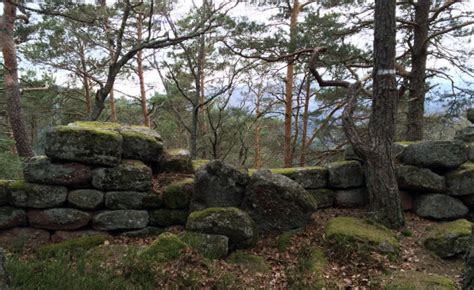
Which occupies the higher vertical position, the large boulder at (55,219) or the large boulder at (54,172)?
the large boulder at (54,172)

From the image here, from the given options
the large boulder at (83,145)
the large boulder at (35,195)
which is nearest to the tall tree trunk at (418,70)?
the large boulder at (83,145)

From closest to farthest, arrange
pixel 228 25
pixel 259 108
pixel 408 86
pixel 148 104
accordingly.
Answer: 1. pixel 408 86
2. pixel 228 25
3. pixel 148 104
4. pixel 259 108

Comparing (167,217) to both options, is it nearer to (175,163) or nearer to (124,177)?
(124,177)

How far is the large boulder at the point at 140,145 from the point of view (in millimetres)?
5605

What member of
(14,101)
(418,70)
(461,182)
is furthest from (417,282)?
(14,101)

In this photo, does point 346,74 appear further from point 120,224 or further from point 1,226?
point 1,226

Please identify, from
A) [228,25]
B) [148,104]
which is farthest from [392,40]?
[148,104]

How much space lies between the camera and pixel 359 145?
5.68 meters

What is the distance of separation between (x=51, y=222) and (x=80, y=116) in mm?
14112

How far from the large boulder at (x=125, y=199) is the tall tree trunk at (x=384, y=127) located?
3.94 meters

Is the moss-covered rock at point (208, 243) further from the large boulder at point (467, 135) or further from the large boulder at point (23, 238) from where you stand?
the large boulder at point (467, 135)

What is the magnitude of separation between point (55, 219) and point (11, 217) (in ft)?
2.15

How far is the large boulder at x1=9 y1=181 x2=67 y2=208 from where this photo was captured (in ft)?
16.5

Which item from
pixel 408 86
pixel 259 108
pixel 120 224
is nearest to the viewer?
pixel 120 224
